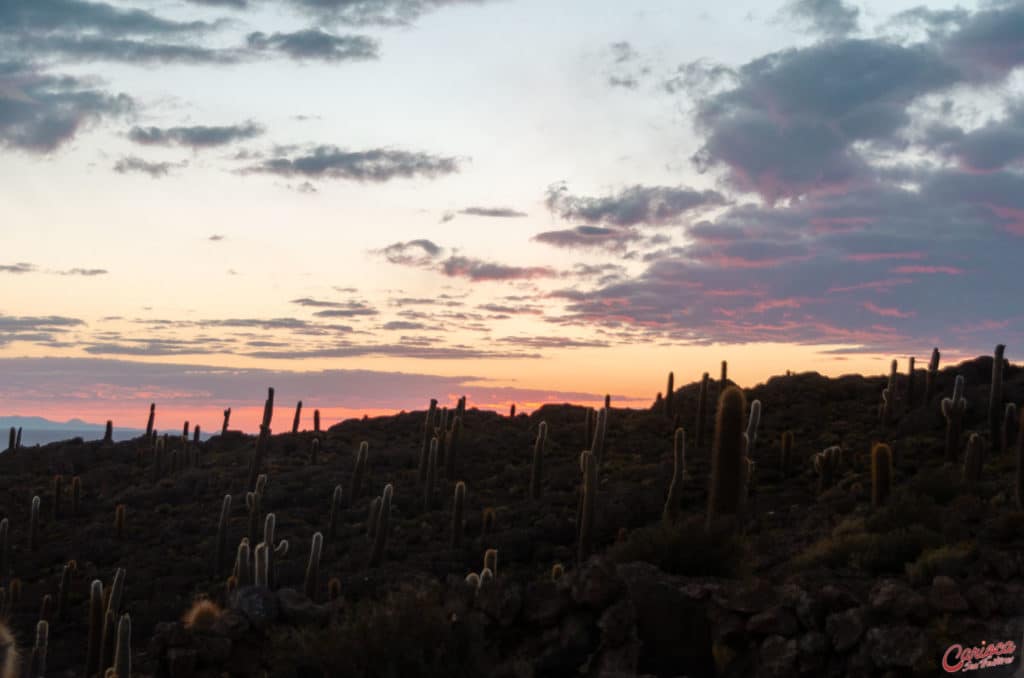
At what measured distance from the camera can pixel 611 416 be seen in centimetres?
5353

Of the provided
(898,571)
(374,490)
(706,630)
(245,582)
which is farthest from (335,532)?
(706,630)

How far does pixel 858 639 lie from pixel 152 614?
2422 centimetres

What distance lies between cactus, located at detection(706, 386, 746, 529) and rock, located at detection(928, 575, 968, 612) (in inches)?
308

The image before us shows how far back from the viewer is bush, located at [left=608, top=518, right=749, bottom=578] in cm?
1455

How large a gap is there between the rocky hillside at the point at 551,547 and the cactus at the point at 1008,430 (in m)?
0.24

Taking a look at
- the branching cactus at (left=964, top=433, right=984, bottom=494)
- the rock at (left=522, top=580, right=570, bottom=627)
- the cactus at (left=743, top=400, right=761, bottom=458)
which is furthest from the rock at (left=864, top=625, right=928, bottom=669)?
the cactus at (left=743, top=400, right=761, bottom=458)

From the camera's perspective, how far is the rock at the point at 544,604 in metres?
11.6

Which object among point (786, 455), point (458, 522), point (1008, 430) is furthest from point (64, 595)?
point (1008, 430)

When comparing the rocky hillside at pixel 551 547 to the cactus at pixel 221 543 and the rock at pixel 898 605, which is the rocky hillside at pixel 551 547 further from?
the cactus at pixel 221 543

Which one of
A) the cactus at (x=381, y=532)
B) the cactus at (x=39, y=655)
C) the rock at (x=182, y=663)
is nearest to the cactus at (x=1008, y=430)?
the cactus at (x=381, y=532)

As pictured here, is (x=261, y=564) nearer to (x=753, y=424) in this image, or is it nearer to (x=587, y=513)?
(x=587, y=513)

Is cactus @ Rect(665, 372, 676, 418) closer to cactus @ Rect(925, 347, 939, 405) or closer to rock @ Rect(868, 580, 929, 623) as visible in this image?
cactus @ Rect(925, 347, 939, 405)

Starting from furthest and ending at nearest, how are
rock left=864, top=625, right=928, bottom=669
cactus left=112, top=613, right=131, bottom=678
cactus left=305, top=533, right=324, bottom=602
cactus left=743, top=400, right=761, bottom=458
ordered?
cactus left=743, top=400, right=761, bottom=458 → cactus left=305, top=533, right=324, bottom=602 → cactus left=112, top=613, right=131, bottom=678 → rock left=864, top=625, right=928, bottom=669

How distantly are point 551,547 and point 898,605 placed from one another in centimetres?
1846
